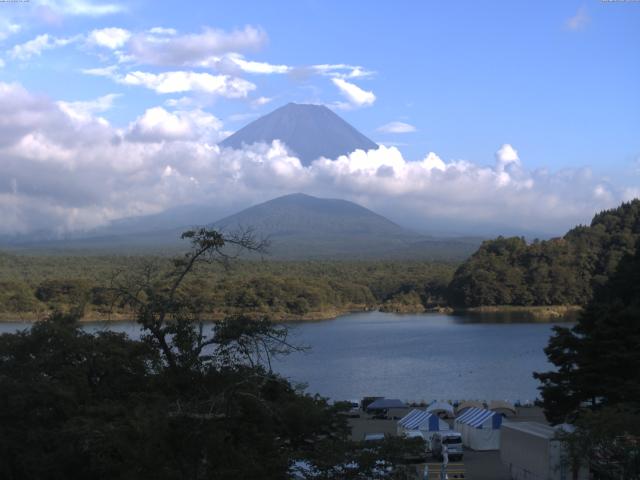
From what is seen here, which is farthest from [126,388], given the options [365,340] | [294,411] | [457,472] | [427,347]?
[365,340]

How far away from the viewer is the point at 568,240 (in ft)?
192

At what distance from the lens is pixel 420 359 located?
29.3 m

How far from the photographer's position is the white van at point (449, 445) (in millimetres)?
11531

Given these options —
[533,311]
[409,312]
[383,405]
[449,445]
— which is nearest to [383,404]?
[383,405]

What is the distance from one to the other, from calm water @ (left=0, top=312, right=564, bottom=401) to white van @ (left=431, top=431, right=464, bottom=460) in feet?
10.8

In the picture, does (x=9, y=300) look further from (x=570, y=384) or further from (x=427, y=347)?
(x=570, y=384)

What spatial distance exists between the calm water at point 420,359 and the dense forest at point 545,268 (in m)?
7.94

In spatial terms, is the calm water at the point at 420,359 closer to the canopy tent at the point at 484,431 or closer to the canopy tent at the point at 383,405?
the canopy tent at the point at 383,405

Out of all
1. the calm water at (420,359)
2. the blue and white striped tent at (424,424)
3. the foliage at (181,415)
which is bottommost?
the calm water at (420,359)

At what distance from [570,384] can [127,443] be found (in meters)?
8.76

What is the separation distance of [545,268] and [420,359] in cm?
2606

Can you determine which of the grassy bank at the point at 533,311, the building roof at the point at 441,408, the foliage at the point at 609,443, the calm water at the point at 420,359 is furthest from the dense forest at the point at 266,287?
the foliage at the point at 609,443

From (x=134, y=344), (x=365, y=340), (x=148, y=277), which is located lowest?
(x=365, y=340)

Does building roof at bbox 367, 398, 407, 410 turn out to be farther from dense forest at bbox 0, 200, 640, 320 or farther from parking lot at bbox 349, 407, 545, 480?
dense forest at bbox 0, 200, 640, 320
